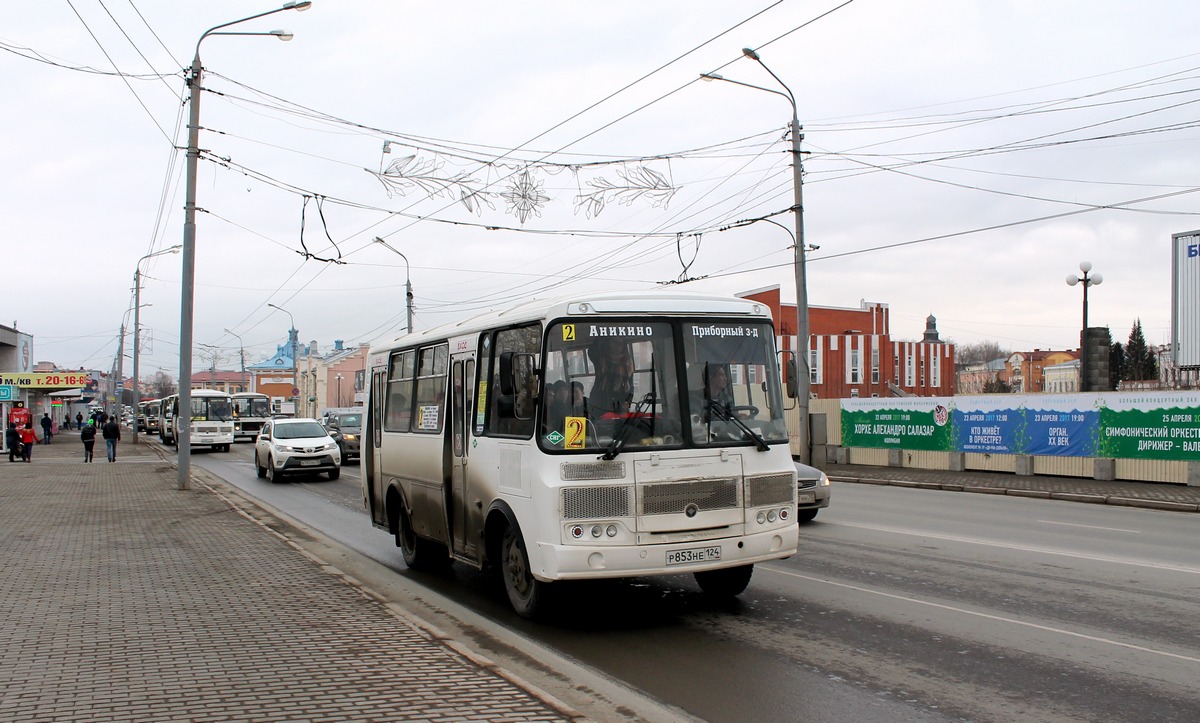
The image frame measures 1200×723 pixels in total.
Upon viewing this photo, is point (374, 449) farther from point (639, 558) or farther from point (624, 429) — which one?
point (639, 558)

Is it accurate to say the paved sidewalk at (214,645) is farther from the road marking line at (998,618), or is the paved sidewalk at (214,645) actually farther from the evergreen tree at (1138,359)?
the evergreen tree at (1138,359)

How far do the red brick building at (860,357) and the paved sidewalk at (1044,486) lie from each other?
36.4 metres

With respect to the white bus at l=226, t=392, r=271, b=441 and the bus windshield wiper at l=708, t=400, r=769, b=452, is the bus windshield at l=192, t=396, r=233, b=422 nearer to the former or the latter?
the white bus at l=226, t=392, r=271, b=441

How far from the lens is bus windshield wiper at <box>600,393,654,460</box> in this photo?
24.4 ft

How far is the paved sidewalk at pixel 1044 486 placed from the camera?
1847 cm

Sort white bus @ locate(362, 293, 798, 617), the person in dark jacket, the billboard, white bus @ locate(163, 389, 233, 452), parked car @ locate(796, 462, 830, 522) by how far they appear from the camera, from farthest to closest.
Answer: white bus @ locate(163, 389, 233, 452) → the billboard → the person in dark jacket → parked car @ locate(796, 462, 830, 522) → white bus @ locate(362, 293, 798, 617)

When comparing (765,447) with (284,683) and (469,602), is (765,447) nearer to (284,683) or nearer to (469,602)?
(469,602)

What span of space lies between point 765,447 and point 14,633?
6.04 metres

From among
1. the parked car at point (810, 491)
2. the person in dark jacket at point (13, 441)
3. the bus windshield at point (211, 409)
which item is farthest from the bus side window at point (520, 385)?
the bus windshield at point (211, 409)

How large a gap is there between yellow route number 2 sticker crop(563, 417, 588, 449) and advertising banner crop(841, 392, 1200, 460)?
18.0 meters

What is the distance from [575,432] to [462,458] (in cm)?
213

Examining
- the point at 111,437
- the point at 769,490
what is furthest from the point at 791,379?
the point at 111,437

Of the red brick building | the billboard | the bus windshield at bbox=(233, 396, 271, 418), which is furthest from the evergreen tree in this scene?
the bus windshield at bbox=(233, 396, 271, 418)

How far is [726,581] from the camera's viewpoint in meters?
8.88
